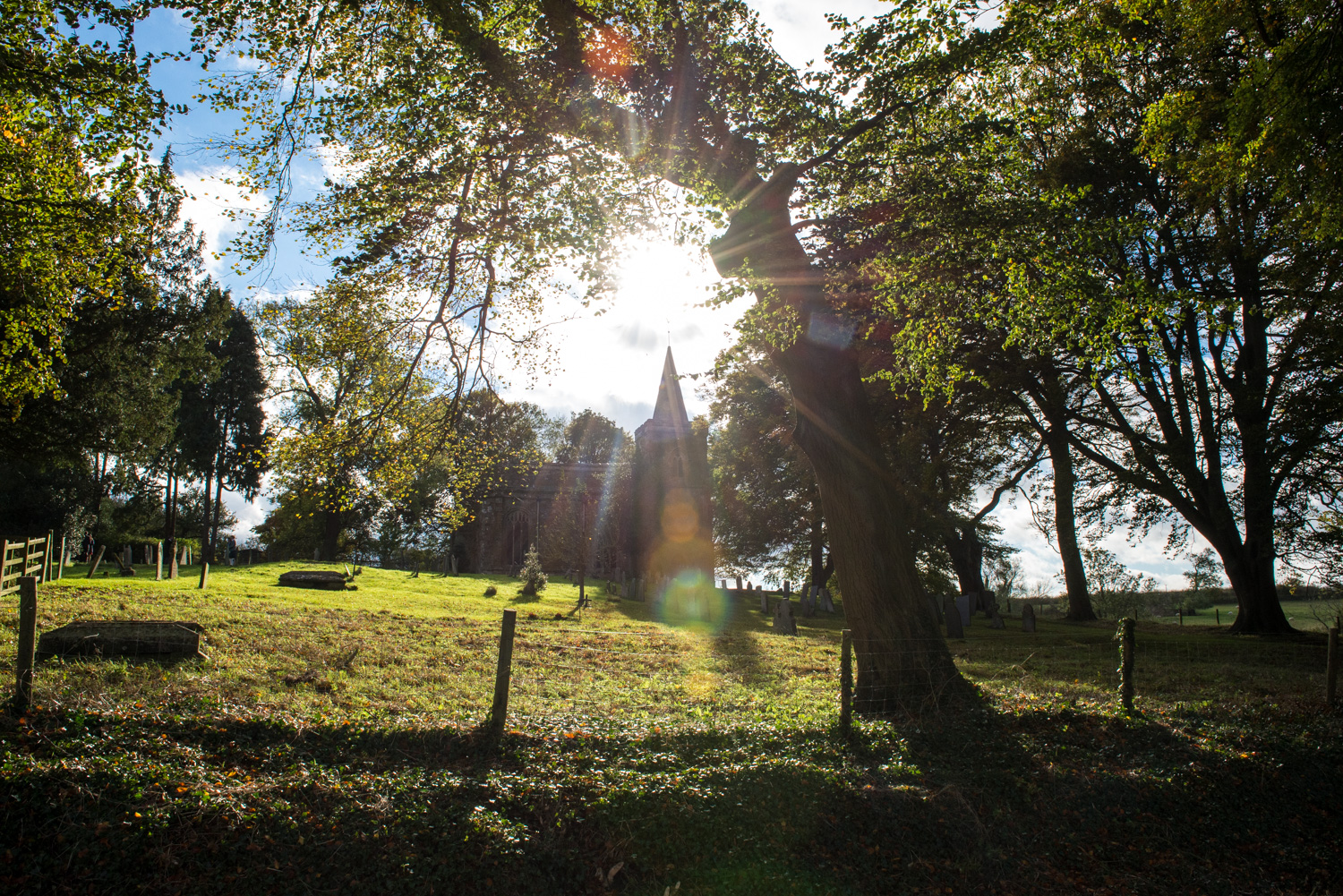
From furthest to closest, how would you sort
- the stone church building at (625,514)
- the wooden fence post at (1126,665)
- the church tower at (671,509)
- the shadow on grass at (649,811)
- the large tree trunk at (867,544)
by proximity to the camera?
the stone church building at (625,514)
the church tower at (671,509)
the large tree trunk at (867,544)
the wooden fence post at (1126,665)
the shadow on grass at (649,811)

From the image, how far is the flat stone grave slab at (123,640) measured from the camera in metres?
8.09

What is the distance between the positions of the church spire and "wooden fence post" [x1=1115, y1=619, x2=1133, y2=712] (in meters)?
36.9

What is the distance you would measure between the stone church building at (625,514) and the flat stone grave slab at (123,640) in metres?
22.9

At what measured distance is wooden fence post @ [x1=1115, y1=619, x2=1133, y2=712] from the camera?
7.91m

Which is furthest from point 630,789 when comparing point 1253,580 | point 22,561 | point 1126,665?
point 1253,580

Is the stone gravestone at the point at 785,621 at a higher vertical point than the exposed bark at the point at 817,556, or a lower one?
lower

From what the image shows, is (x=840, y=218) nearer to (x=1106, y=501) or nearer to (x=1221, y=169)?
(x=1221, y=169)

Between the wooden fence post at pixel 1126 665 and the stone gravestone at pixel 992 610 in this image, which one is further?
the stone gravestone at pixel 992 610

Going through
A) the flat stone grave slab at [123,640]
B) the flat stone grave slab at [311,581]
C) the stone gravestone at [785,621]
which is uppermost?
the flat stone grave slab at [123,640]

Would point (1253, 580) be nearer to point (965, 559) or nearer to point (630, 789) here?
point (965, 559)

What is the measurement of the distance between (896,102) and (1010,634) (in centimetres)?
1537

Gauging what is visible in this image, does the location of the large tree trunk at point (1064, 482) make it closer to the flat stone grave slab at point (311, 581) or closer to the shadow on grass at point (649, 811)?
the shadow on grass at point (649, 811)

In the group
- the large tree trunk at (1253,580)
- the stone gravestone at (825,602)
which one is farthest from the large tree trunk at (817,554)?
the large tree trunk at (1253,580)

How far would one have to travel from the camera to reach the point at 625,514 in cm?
3822
